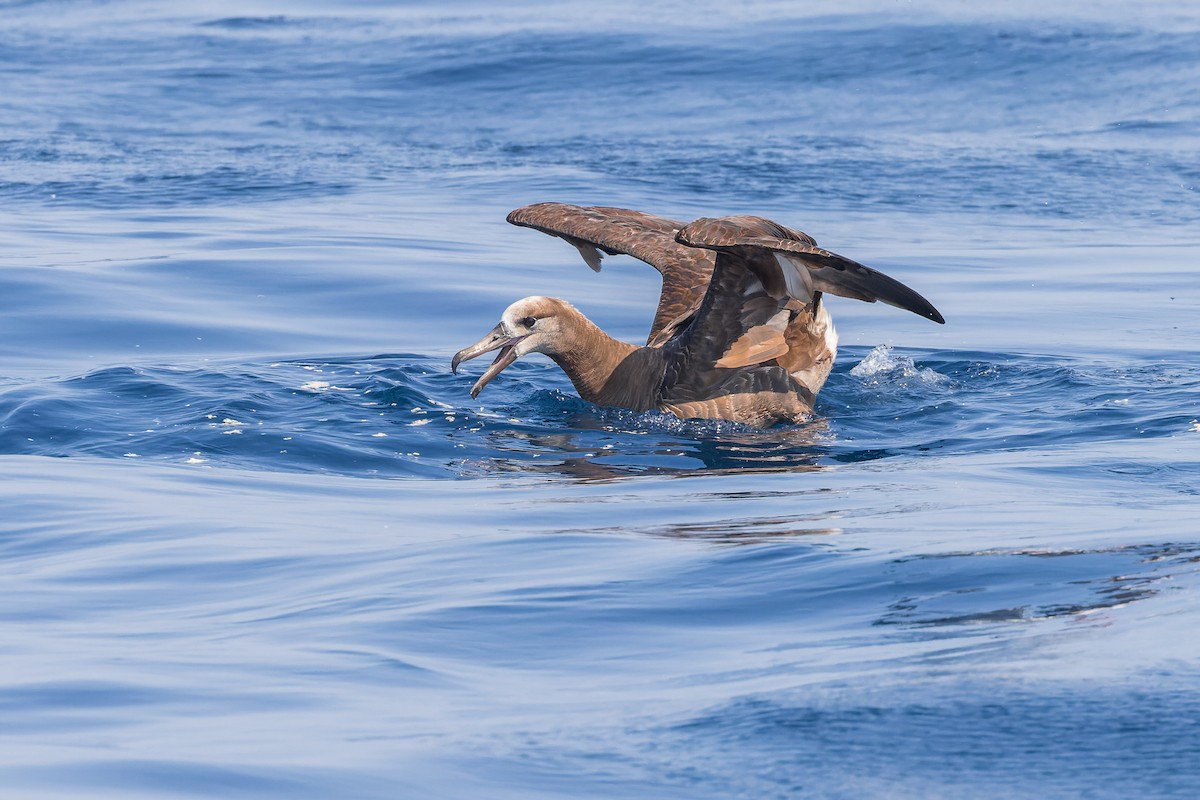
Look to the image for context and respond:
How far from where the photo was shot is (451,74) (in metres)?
26.1

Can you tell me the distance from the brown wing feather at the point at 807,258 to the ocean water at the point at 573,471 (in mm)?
797

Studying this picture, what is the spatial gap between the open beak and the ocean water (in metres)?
0.31

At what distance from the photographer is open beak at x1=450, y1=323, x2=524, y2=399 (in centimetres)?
981

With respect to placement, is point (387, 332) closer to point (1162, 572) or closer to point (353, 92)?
point (1162, 572)

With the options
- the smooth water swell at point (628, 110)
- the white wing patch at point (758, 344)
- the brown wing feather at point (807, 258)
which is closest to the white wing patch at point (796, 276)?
the brown wing feather at point (807, 258)

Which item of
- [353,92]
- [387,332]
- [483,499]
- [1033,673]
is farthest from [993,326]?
[353,92]

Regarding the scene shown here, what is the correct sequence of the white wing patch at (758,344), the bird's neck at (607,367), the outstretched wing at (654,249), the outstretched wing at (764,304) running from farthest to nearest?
the outstretched wing at (654,249), the bird's neck at (607,367), the white wing patch at (758,344), the outstretched wing at (764,304)

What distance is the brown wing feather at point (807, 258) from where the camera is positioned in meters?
8.93

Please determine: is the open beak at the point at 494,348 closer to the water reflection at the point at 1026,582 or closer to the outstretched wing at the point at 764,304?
the outstretched wing at the point at 764,304

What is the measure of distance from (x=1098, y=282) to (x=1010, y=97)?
33.7ft

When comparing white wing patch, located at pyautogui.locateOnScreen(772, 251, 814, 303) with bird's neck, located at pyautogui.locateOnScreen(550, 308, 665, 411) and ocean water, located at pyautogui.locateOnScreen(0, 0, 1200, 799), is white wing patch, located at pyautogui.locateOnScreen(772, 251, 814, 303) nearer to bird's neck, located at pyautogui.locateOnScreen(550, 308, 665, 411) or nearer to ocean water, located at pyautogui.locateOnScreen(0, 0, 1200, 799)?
ocean water, located at pyautogui.locateOnScreen(0, 0, 1200, 799)

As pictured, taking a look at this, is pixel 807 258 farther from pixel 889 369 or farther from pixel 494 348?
pixel 889 369

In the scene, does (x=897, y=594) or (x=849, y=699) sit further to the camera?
(x=897, y=594)

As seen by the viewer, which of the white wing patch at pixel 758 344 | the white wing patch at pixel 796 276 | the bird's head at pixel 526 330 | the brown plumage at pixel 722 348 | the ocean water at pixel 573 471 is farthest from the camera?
the white wing patch at pixel 758 344
